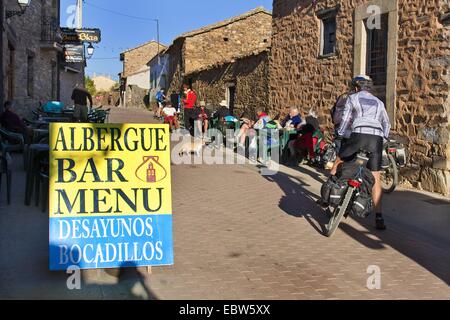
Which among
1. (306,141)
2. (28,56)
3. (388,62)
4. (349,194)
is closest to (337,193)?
(349,194)

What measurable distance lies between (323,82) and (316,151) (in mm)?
1936

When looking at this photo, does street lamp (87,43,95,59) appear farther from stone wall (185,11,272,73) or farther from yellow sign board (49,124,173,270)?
yellow sign board (49,124,173,270)

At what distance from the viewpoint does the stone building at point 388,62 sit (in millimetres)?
8719

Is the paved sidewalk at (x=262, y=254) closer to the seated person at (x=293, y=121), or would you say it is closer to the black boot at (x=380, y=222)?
the black boot at (x=380, y=222)

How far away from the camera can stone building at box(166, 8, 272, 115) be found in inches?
693

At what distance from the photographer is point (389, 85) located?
9914 millimetres

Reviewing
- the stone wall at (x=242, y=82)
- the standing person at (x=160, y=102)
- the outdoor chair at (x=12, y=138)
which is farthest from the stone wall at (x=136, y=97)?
the outdoor chair at (x=12, y=138)

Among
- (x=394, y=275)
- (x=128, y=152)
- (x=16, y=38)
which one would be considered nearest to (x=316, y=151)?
(x=394, y=275)

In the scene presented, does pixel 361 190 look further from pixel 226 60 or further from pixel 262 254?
pixel 226 60

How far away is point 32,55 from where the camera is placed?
17703 mm

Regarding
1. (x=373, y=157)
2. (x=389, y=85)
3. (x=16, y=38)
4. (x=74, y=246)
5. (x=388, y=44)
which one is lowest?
(x=74, y=246)

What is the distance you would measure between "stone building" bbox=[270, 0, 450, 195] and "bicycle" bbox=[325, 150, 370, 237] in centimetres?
331

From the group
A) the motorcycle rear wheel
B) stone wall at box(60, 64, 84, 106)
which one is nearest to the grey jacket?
the motorcycle rear wheel
